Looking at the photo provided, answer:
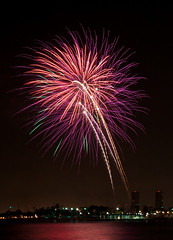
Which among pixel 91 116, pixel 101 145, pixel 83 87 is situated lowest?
pixel 101 145

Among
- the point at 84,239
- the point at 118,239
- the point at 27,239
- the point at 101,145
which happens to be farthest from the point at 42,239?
the point at 101,145

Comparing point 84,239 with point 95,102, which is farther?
point 84,239

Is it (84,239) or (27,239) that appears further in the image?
(27,239)

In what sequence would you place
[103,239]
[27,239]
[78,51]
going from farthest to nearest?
[27,239] → [103,239] → [78,51]

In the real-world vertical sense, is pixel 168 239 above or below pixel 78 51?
below

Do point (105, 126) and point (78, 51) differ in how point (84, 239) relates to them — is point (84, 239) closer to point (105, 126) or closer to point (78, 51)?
point (105, 126)

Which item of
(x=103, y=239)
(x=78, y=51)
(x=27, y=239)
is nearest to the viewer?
(x=78, y=51)

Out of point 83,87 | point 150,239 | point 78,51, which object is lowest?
point 150,239

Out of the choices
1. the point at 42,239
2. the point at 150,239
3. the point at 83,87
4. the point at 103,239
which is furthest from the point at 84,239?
the point at 83,87

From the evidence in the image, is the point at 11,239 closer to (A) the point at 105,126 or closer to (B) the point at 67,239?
(B) the point at 67,239
